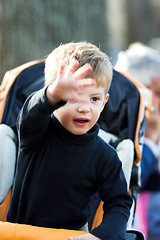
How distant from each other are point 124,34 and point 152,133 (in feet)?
34.3

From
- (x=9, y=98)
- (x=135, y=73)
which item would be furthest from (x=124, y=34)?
(x=9, y=98)

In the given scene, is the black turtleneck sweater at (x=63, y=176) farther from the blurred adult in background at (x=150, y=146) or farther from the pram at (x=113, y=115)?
the blurred adult in background at (x=150, y=146)

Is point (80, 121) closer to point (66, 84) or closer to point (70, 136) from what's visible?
point (70, 136)

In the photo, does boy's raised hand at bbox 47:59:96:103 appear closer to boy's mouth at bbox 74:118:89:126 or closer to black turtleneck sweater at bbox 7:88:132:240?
Answer: boy's mouth at bbox 74:118:89:126

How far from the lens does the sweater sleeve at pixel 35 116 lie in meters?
1.54

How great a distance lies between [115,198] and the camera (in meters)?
1.79

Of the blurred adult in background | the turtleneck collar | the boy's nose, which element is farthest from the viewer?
the blurred adult in background

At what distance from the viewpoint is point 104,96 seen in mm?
1791

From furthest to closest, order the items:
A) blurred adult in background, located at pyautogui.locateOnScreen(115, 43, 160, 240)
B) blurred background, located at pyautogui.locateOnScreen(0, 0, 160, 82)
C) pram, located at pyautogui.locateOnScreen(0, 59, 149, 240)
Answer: blurred background, located at pyautogui.locateOnScreen(0, 0, 160, 82) < blurred adult in background, located at pyautogui.locateOnScreen(115, 43, 160, 240) < pram, located at pyautogui.locateOnScreen(0, 59, 149, 240)

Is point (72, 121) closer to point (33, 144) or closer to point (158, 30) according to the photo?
point (33, 144)

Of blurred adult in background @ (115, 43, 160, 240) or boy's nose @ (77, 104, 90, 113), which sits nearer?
boy's nose @ (77, 104, 90, 113)

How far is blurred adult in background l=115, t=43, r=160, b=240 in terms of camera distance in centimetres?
324

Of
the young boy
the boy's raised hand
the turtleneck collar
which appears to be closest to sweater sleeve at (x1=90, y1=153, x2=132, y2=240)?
the young boy

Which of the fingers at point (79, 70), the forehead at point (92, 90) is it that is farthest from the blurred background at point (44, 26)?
the fingers at point (79, 70)
